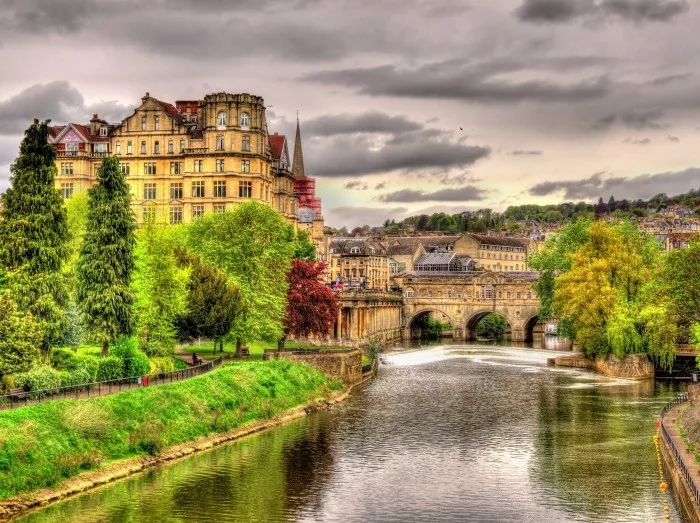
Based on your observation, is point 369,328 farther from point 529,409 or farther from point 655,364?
point 529,409

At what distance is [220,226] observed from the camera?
85.9 meters

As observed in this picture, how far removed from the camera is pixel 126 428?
169 feet

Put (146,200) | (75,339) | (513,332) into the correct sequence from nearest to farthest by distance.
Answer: (75,339)
(146,200)
(513,332)

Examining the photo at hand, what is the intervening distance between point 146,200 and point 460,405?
46693 mm

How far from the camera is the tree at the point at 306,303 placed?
90.8m

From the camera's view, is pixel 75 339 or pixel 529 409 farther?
pixel 529 409

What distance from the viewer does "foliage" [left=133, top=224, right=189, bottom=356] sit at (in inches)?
2753

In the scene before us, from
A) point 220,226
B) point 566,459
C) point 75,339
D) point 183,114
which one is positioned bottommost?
point 566,459

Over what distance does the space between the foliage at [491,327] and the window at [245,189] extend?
242ft

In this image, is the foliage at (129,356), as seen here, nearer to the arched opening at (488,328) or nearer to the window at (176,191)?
the window at (176,191)

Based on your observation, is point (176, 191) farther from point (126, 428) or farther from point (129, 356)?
point (126, 428)

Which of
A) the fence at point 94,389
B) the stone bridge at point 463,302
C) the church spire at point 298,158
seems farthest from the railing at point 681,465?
the church spire at point 298,158

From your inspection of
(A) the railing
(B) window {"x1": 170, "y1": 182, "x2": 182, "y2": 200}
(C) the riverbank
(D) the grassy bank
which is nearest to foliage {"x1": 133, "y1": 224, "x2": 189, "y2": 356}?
(C) the riverbank

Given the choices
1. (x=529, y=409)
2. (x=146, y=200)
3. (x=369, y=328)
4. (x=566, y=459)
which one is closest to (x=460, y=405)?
(x=529, y=409)
